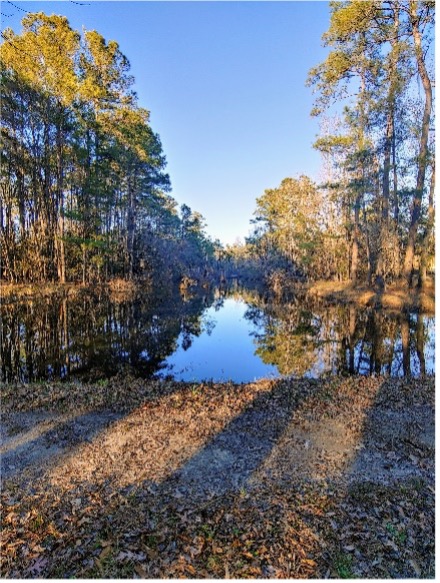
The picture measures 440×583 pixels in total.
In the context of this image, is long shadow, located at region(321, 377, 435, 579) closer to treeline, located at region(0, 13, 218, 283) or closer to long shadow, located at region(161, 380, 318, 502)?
long shadow, located at region(161, 380, 318, 502)

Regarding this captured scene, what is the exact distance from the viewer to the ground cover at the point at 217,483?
120 inches

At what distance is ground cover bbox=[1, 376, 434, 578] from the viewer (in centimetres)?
304

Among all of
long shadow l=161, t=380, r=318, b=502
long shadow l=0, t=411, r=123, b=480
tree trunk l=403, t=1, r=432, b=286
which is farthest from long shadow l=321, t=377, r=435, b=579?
tree trunk l=403, t=1, r=432, b=286

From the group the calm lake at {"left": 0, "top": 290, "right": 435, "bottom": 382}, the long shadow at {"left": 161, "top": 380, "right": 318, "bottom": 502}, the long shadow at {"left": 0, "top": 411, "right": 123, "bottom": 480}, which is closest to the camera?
the long shadow at {"left": 161, "top": 380, "right": 318, "bottom": 502}

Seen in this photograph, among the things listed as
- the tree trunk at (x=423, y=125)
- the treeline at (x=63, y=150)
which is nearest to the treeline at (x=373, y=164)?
the tree trunk at (x=423, y=125)

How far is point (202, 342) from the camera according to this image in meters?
14.3

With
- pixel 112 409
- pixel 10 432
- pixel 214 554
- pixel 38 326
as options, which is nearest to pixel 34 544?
pixel 214 554

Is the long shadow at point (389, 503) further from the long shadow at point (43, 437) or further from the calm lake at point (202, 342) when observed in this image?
the calm lake at point (202, 342)

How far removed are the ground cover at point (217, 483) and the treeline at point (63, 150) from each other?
1923 cm

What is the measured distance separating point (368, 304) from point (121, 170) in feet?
72.1

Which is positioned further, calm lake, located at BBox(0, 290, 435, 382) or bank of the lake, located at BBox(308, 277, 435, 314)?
bank of the lake, located at BBox(308, 277, 435, 314)

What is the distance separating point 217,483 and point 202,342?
33.2 feet

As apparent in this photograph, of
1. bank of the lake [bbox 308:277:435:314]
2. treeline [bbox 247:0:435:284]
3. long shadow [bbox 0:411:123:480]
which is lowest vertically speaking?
long shadow [bbox 0:411:123:480]

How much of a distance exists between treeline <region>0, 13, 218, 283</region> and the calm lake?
5.20 meters
